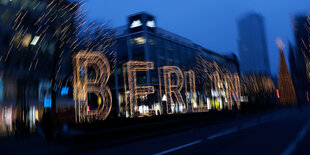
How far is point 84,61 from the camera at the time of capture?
2022 centimetres

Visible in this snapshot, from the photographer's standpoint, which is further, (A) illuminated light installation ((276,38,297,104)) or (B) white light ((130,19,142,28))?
(B) white light ((130,19,142,28))

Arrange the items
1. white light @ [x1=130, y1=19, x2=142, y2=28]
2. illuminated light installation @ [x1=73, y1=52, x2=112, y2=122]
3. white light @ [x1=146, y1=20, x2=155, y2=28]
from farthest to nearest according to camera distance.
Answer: white light @ [x1=146, y1=20, x2=155, y2=28] → white light @ [x1=130, y1=19, x2=142, y2=28] → illuminated light installation @ [x1=73, y1=52, x2=112, y2=122]

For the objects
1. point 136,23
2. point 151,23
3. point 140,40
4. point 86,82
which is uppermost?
point 151,23

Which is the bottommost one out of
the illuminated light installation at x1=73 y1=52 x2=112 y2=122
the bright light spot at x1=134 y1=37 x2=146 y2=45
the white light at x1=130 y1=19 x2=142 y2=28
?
the illuminated light installation at x1=73 y1=52 x2=112 y2=122

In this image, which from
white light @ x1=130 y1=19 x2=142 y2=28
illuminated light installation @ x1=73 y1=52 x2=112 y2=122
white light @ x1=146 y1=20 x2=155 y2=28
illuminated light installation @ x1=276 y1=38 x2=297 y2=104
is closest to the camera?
illuminated light installation @ x1=73 y1=52 x2=112 y2=122

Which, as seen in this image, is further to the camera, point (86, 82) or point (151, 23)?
point (151, 23)

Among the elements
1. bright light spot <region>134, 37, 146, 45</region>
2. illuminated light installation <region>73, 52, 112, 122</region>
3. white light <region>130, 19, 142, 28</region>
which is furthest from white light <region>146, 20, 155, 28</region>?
illuminated light installation <region>73, 52, 112, 122</region>

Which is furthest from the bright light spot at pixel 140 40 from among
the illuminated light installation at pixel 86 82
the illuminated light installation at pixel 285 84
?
the illuminated light installation at pixel 86 82

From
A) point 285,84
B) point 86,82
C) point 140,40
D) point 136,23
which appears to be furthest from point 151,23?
point 86,82

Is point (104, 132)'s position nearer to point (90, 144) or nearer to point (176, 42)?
point (90, 144)

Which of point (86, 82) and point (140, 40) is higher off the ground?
point (140, 40)

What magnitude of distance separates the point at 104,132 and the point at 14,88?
22333mm

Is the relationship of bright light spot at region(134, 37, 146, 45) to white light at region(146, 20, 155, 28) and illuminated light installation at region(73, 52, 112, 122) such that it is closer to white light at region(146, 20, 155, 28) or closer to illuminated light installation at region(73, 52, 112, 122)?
white light at region(146, 20, 155, 28)

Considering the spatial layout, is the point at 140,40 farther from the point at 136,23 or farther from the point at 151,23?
the point at 151,23
